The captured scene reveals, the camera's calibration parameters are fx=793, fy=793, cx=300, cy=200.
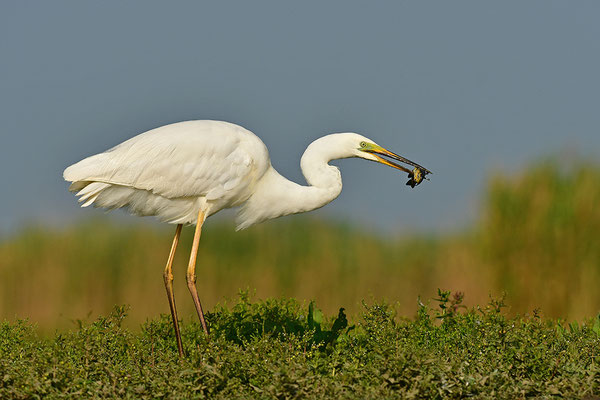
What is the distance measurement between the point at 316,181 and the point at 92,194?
2144 millimetres

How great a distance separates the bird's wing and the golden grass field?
9.94ft

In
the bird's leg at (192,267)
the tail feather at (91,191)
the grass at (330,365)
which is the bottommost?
the grass at (330,365)

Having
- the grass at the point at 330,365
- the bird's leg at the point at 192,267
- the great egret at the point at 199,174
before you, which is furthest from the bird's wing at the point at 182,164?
the grass at the point at 330,365

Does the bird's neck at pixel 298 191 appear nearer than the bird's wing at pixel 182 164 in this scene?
No

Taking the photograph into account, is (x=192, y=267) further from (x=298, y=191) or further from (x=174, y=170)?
(x=298, y=191)

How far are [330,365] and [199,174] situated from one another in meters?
2.38

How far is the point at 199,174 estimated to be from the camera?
741 cm

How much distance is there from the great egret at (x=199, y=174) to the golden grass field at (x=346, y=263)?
2.65 m

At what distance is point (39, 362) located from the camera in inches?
249

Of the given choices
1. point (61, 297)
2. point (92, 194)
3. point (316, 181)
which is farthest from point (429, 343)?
point (61, 297)

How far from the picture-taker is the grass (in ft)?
18.2

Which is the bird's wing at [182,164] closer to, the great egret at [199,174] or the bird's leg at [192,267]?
the great egret at [199,174]

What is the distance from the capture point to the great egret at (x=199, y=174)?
7.40 meters

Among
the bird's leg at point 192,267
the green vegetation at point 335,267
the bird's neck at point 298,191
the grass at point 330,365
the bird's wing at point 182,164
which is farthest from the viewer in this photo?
the green vegetation at point 335,267
